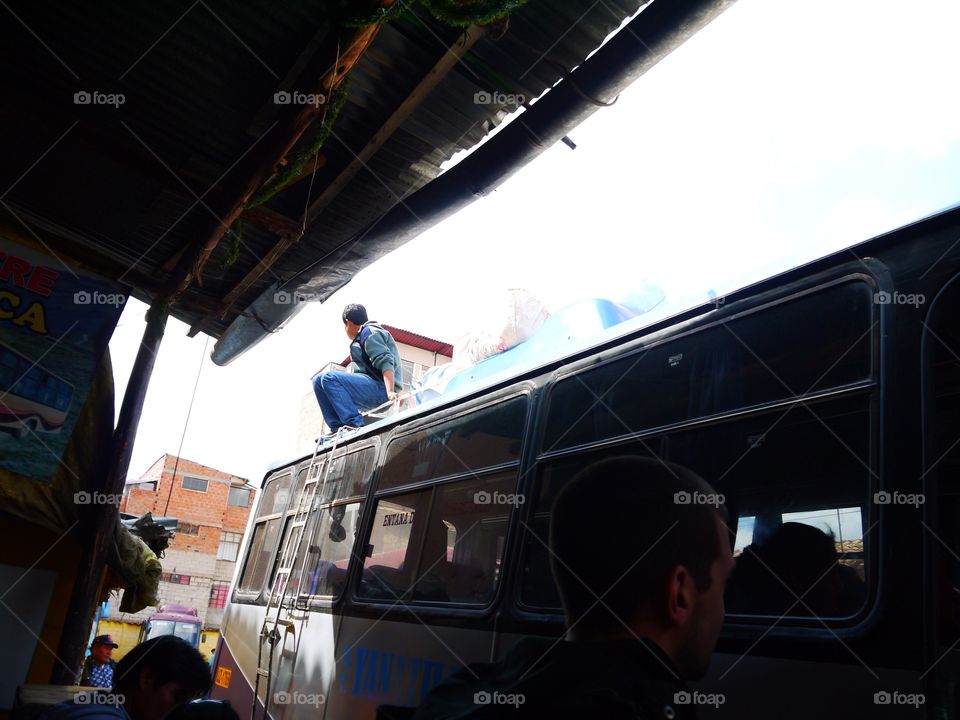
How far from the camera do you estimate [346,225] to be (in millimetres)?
5379

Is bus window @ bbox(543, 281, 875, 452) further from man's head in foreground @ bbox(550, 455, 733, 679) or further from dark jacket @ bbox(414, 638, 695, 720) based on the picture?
dark jacket @ bbox(414, 638, 695, 720)

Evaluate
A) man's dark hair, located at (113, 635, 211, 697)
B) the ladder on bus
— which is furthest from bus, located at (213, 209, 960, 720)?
man's dark hair, located at (113, 635, 211, 697)

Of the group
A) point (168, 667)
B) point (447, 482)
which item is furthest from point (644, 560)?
point (447, 482)

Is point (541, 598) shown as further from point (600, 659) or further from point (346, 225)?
point (346, 225)

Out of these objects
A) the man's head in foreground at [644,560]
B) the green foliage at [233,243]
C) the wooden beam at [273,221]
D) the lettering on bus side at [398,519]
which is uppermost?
the wooden beam at [273,221]

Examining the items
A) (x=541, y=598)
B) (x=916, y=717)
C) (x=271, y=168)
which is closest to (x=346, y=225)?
(x=271, y=168)

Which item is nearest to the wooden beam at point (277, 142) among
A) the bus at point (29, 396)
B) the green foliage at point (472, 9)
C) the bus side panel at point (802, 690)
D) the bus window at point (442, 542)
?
the green foliage at point (472, 9)

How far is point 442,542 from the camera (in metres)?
4.32

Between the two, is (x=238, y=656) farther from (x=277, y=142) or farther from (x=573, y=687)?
(x=573, y=687)

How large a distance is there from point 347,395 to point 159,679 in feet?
13.3

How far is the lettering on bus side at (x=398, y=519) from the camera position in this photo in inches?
186

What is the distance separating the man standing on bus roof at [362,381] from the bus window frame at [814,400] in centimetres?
365

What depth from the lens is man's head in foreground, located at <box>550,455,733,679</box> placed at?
1227mm

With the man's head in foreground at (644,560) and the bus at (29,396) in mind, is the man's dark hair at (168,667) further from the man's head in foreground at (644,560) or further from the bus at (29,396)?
the bus at (29,396)
